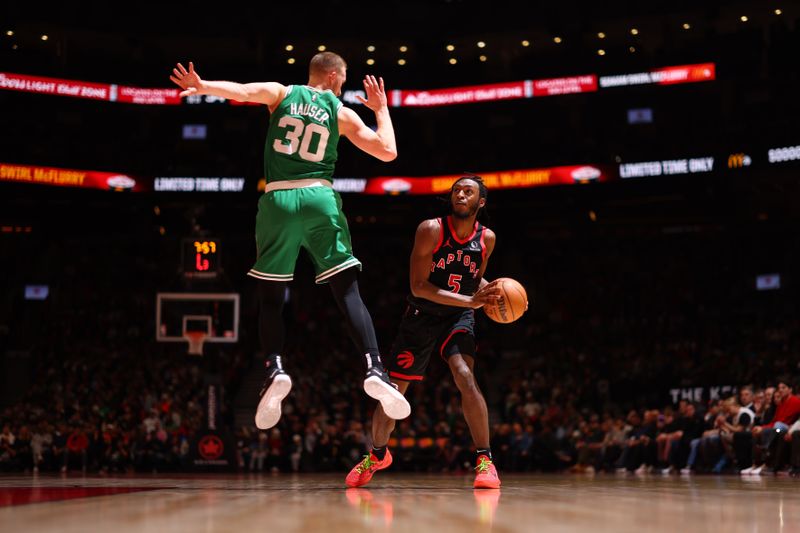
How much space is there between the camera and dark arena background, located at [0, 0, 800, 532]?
18.5 m

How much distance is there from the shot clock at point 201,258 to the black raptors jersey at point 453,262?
11.8 meters

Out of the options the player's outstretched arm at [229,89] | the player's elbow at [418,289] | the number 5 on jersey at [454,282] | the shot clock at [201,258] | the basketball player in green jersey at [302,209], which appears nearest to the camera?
the player's outstretched arm at [229,89]

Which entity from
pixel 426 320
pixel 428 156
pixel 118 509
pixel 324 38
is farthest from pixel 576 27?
pixel 118 509

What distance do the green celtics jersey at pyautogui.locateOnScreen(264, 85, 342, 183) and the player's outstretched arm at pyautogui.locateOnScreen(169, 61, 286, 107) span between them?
0.08 metres

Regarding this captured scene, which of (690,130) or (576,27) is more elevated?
(576,27)

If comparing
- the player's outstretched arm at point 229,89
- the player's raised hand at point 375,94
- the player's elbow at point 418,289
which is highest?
the player's raised hand at point 375,94

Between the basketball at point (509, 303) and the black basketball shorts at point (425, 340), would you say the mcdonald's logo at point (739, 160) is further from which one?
the basketball at point (509, 303)

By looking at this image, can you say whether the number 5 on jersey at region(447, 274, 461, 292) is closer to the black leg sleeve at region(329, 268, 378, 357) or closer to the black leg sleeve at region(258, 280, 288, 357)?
the black leg sleeve at region(329, 268, 378, 357)

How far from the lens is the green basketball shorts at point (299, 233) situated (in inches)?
208

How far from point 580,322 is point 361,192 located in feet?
22.8

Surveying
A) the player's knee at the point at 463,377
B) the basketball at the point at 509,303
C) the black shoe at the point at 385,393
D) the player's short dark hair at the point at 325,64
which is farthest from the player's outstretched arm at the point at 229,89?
the player's knee at the point at 463,377

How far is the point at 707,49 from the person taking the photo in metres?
25.9

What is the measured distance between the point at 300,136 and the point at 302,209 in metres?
0.44

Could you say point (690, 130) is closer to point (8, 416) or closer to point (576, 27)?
point (576, 27)
